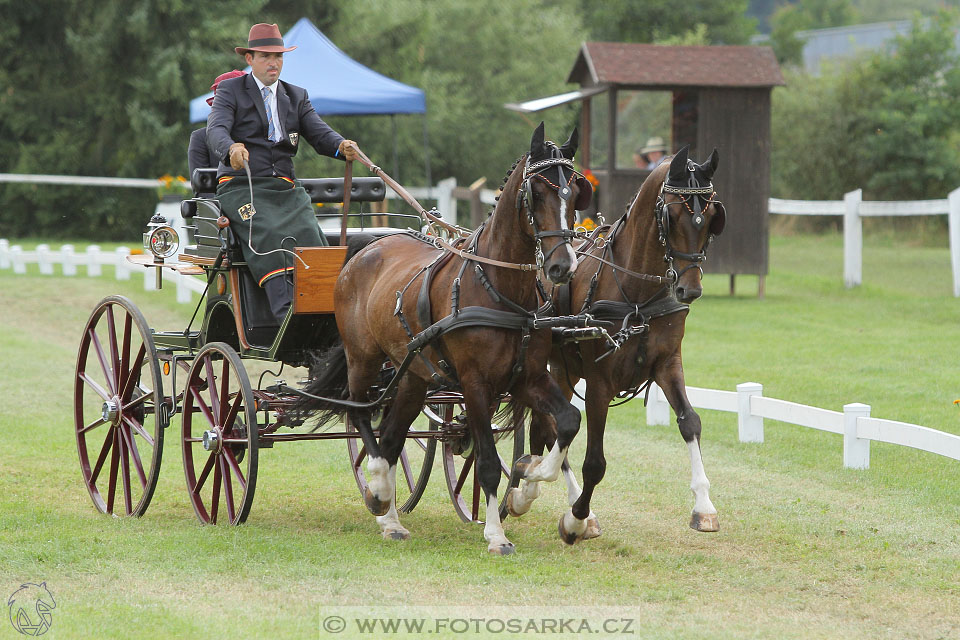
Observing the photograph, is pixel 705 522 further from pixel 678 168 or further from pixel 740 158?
pixel 740 158

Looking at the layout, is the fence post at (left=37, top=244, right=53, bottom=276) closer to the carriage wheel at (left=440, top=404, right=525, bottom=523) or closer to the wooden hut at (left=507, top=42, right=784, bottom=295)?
the wooden hut at (left=507, top=42, right=784, bottom=295)

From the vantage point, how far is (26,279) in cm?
1769

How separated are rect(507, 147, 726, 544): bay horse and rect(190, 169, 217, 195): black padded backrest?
2348 millimetres

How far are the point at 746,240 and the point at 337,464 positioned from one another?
9.20 meters

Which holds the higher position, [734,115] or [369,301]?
[734,115]

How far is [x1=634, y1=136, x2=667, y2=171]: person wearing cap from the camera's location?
1606 centimetres

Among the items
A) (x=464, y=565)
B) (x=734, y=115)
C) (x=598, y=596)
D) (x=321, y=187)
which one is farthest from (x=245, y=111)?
(x=734, y=115)

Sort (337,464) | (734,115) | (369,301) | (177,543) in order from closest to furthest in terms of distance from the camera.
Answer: (177,543) → (369,301) → (337,464) → (734,115)

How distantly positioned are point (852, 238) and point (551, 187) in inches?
472

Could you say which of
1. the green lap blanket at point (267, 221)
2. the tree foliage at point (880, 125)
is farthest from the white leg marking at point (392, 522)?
the tree foliage at point (880, 125)

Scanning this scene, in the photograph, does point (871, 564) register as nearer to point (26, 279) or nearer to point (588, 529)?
point (588, 529)

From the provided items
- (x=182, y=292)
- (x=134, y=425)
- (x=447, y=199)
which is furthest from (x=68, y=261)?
(x=134, y=425)

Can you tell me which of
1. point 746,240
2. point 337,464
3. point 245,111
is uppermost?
point 245,111

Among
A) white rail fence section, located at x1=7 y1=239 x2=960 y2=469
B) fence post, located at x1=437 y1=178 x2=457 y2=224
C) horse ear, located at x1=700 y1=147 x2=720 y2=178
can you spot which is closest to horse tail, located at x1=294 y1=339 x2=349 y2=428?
white rail fence section, located at x1=7 y1=239 x2=960 y2=469
